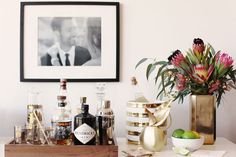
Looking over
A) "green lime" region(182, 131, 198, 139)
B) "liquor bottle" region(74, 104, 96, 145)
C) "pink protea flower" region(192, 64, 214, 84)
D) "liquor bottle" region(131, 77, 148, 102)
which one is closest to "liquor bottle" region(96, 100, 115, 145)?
"liquor bottle" region(74, 104, 96, 145)

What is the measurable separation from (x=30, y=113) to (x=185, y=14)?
0.97 m

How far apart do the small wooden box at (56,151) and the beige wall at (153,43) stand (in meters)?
0.53

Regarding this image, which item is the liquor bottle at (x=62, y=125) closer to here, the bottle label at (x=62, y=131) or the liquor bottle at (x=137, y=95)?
the bottle label at (x=62, y=131)

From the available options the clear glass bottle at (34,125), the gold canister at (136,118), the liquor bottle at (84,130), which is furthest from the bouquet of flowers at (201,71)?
the clear glass bottle at (34,125)

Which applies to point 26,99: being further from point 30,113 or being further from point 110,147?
point 110,147

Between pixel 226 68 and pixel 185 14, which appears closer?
pixel 226 68

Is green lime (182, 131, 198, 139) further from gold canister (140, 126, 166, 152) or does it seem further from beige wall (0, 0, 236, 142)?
beige wall (0, 0, 236, 142)

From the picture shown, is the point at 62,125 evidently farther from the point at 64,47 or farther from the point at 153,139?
the point at 64,47

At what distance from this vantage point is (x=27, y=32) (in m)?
1.93

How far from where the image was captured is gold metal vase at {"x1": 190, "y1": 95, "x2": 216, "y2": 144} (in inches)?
65.7

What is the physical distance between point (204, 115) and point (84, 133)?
585 millimetres

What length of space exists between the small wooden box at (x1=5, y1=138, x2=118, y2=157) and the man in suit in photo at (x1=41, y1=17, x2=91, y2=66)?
62cm

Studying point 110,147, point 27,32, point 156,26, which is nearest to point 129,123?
point 110,147

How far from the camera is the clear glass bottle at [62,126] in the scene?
1.49 meters
